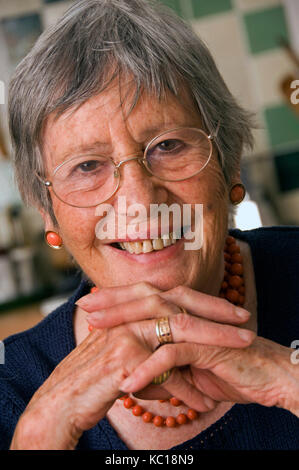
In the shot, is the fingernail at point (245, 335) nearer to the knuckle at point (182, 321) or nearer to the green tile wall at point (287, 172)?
the knuckle at point (182, 321)

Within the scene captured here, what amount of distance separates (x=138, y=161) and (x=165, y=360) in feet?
1.30

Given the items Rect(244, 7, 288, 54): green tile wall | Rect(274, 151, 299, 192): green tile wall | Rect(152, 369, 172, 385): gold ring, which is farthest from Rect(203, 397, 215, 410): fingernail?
Rect(244, 7, 288, 54): green tile wall

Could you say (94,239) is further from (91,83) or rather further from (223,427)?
(223,427)

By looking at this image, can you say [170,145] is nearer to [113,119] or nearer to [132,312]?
[113,119]

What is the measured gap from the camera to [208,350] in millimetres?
943

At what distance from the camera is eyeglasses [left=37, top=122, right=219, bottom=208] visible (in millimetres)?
1084

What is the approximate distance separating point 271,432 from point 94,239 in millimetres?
569

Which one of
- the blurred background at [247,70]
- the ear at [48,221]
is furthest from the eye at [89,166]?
the blurred background at [247,70]

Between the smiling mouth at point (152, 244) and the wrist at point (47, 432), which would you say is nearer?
the wrist at point (47, 432)

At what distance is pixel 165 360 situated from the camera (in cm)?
91

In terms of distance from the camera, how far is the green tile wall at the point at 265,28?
3.68 metres

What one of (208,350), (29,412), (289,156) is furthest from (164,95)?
(289,156)

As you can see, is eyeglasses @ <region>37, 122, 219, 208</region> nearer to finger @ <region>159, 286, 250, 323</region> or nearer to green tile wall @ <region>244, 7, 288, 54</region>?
finger @ <region>159, 286, 250, 323</region>

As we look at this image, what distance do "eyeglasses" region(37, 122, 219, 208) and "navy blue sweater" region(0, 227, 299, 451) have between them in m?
0.39
